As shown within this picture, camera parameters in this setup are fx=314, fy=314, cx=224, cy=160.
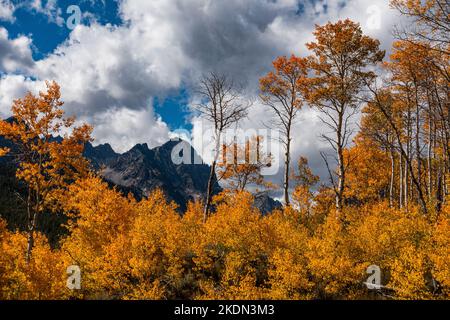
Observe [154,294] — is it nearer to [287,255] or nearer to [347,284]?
[287,255]

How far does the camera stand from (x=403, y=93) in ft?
63.0

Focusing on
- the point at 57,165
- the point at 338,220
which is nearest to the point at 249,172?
the point at 338,220

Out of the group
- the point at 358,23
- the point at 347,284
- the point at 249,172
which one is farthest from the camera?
the point at 249,172

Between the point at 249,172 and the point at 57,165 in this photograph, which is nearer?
the point at 57,165

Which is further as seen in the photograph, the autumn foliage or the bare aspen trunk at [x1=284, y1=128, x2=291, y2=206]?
the bare aspen trunk at [x1=284, y1=128, x2=291, y2=206]

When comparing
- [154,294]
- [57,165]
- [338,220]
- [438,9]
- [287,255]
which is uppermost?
[438,9]

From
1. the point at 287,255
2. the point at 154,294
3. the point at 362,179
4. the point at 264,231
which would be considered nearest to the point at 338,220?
the point at 264,231

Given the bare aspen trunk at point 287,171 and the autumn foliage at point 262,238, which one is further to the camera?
the bare aspen trunk at point 287,171

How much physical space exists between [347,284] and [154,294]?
7.88 metres

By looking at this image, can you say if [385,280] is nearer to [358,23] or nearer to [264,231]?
[264,231]

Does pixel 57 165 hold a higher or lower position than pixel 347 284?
higher
